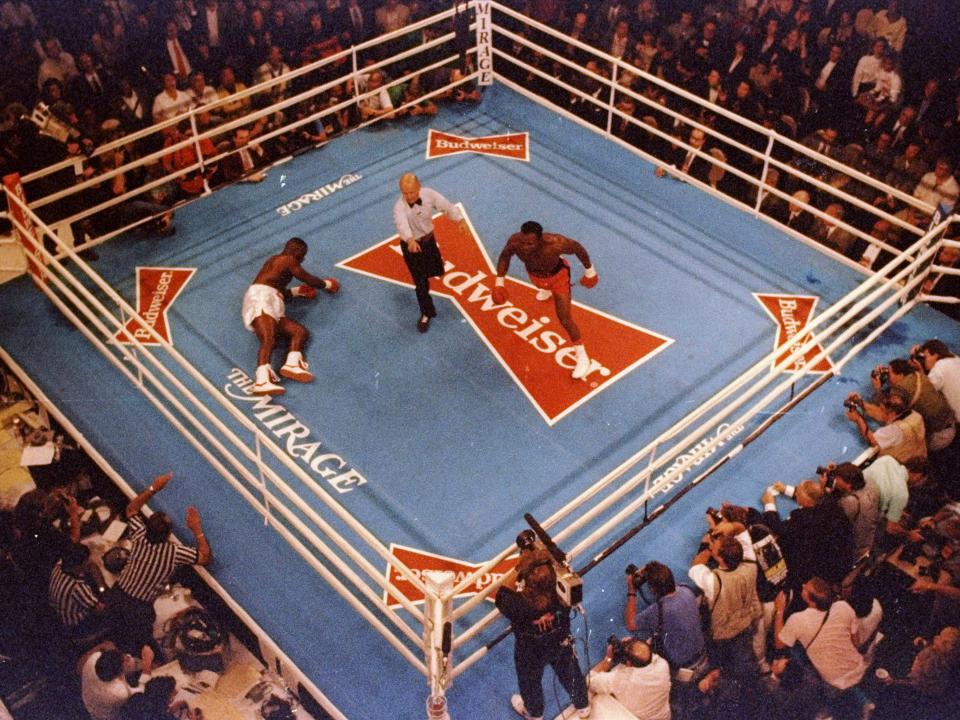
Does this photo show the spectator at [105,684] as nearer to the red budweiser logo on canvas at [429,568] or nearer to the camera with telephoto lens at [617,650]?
the red budweiser logo on canvas at [429,568]

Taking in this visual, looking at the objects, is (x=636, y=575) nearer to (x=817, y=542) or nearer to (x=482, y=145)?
(x=817, y=542)

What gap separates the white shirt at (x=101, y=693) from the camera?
639 centimetres

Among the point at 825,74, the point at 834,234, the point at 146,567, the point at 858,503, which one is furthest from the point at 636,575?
the point at 825,74

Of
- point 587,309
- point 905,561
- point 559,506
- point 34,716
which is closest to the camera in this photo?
point 34,716

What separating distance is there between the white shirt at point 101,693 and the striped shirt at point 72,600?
39cm

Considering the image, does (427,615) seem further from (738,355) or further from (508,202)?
(508,202)

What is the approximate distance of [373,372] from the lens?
8.56 m

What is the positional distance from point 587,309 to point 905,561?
3.36 meters

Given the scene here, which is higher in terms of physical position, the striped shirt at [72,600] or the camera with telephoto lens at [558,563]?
the camera with telephoto lens at [558,563]

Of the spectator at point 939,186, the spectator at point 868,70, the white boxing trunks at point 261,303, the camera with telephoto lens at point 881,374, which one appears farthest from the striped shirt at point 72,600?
the spectator at point 868,70

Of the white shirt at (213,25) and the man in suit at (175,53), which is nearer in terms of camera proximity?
the man in suit at (175,53)

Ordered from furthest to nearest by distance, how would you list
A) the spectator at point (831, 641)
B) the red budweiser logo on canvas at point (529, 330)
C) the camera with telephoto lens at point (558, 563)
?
the red budweiser logo on canvas at point (529, 330), the spectator at point (831, 641), the camera with telephoto lens at point (558, 563)

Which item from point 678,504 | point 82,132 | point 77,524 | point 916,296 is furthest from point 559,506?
point 82,132

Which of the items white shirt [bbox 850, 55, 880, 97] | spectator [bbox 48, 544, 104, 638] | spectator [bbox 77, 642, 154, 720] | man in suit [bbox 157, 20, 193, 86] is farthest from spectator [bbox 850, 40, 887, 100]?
spectator [bbox 77, 642, 154, 720]
